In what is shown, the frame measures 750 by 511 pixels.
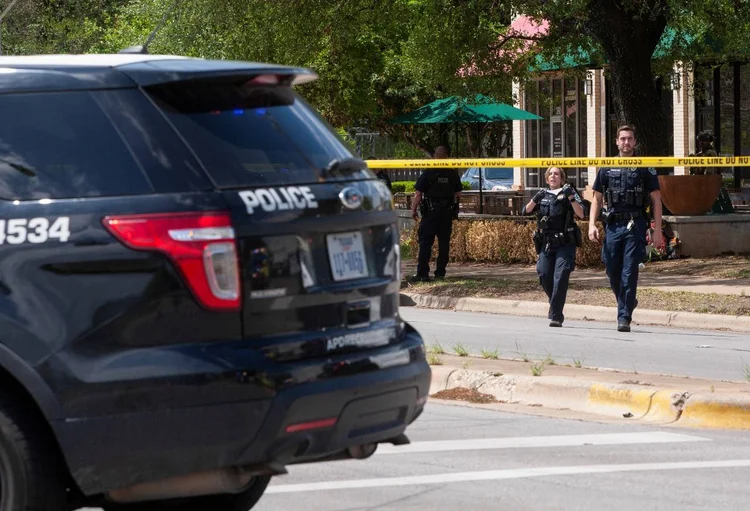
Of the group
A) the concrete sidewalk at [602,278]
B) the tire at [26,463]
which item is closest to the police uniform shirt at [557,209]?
the concrete sidewalk at [602,278]

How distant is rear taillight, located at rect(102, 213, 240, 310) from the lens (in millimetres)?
4789

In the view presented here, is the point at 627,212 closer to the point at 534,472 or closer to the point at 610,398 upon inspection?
the point at 610,398

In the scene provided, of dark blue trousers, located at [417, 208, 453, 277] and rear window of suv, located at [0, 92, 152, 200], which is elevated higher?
rear window of suv, located at [0, 92, 152, 200]

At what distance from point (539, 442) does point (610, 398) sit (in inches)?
47.9

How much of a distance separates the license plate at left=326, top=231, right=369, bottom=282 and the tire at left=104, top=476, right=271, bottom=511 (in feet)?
3.78

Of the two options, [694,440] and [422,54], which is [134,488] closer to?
[694,440]

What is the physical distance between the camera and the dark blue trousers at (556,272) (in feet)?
47.1

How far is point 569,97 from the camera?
3959cm

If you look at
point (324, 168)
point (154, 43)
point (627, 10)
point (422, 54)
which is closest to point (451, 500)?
point (324, 168)

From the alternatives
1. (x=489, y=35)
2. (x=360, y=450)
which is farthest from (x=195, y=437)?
(x=489, y=35)

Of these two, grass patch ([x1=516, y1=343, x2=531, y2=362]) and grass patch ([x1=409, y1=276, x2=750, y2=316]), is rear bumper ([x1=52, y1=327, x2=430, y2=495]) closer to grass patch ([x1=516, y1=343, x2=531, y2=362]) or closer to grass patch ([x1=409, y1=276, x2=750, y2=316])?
grass patch ([x1=516, y1=343, x2=531, y2=362])

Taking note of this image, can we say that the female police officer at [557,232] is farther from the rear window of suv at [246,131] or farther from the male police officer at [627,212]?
the rear window of suv at [246,131]

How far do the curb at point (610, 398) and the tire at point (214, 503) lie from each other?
3.56m

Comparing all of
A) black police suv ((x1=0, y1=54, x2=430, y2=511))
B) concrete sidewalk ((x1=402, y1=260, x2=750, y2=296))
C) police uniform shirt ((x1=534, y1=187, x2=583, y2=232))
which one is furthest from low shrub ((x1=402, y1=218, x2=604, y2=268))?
black police suv ((x1=0, y1=54, x2=430, y2=511))
